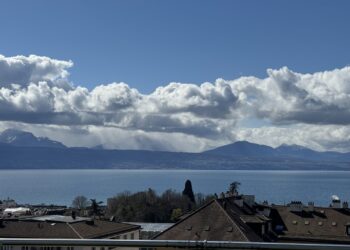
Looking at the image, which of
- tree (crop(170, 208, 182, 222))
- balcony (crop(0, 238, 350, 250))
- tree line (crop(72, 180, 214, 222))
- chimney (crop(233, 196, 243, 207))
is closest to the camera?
balcony (crop(0, 238, 350, 250))

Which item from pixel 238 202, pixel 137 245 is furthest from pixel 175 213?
pixel 137 245

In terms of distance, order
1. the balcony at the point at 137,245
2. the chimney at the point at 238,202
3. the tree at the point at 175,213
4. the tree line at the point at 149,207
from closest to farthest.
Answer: the balcony at the point at 137,245
the chimney at the point at 238,202
the tree at the point at 175,213
the tree line at the point at 149,207

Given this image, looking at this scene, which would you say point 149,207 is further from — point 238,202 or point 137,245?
point 137,245

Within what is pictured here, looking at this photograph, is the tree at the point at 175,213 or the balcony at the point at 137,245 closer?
the balcony at the point at 137,245

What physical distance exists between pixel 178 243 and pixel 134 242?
1.06 feet

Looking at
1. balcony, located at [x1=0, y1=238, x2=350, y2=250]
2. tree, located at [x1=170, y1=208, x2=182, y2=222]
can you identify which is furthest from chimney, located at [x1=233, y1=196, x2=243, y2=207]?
tree, located at [x1=170, y1=208, x2=182, y2=222]

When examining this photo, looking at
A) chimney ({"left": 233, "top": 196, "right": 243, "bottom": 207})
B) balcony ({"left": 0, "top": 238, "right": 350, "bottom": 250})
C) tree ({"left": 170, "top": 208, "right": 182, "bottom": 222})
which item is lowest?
tree ({"left": 170, "top": 208, "right": 182, "bottom": 222})

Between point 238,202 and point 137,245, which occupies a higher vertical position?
point 137,245

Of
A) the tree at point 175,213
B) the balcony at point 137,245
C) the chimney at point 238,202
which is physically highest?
the balcony at point 137,245

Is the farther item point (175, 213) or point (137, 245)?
point (175, 213)

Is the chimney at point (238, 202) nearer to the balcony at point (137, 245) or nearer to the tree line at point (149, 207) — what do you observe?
the balcony at point (137, 245)

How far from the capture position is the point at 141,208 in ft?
297

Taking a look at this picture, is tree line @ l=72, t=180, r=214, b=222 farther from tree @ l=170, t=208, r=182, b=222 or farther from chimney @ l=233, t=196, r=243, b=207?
chimney @ l=233, t=196, r=243, b=207

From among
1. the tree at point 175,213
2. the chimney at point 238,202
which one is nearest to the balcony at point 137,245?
the chimney at point 238,202
